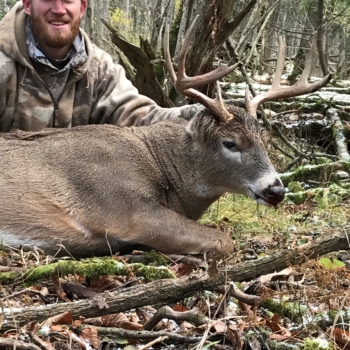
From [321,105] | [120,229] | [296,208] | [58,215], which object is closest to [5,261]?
[58,215]

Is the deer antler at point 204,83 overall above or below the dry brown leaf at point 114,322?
above

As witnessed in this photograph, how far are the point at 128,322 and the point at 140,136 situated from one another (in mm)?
2771

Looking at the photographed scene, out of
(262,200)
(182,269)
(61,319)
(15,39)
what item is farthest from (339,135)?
(61,319)

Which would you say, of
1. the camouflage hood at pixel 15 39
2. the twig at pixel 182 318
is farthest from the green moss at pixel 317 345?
the camouflage hood at pixel 15 39

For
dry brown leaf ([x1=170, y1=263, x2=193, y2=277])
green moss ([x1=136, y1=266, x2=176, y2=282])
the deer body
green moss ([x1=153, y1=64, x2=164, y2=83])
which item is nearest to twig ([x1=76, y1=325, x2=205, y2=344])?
green moss ([x1=136, y1=266, x2=176, y2=282])

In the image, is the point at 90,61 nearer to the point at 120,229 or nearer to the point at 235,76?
the point at 120,229

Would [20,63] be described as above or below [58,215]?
above

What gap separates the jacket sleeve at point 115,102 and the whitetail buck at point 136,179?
920 millimetres

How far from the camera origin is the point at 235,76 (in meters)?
12.7

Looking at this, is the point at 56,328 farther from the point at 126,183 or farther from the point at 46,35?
the point at 46,35

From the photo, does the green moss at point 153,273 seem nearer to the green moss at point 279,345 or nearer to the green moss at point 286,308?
the green moss at point 286,308

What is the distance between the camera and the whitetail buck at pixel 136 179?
4.84m

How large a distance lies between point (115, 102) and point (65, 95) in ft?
1.81

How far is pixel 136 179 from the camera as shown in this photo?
504cm
